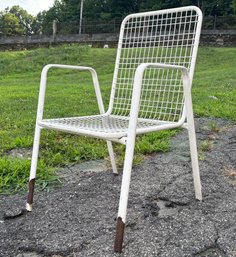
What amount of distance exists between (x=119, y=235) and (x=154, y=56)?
1.17 m

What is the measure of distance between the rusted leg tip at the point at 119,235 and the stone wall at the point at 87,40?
52.5 ft

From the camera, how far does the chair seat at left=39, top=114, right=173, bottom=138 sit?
131 cm

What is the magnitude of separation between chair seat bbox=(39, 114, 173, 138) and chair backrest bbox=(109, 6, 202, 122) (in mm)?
232

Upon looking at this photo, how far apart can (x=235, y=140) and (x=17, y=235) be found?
6.01 feet

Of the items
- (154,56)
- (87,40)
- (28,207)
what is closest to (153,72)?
(154,56)

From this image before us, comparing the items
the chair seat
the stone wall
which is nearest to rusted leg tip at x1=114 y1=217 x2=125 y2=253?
the chair seat

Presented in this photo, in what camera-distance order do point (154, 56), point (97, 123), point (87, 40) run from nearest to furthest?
1. point (97, 123)
2. point (154, 56)
3. point (87, 40)

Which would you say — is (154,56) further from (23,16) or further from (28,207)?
(23,16)

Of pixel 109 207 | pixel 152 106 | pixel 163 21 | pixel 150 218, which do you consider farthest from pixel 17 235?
pixel 163 21

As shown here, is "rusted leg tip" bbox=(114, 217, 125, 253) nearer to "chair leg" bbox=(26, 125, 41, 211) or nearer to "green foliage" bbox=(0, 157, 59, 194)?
"chair leg" bbox=(26, 125, 41, 211)

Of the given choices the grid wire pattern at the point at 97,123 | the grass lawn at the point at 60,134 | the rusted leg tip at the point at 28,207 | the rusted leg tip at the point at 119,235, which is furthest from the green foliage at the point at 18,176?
the rusted leg tip at the point at 119,235

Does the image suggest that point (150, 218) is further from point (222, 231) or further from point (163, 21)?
point (163, 21)

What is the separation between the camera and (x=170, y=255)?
1250 mm

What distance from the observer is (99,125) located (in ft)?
5.27
